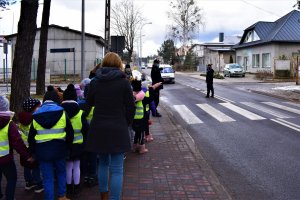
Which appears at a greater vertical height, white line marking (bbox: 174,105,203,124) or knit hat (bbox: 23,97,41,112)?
knit hat (bbox: 23,97,41,112)

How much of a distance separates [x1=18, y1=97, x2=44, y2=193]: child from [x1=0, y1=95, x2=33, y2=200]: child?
0.48m

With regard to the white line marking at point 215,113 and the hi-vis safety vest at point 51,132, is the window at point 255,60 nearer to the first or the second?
the white line marking at point 215,113

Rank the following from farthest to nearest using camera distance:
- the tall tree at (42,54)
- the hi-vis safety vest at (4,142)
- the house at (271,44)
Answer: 1. the house at (271,44)
2. the tall tree at (42,54)
3. the hi-vis safety vest at (4,142)

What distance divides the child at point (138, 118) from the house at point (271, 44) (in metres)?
33.6

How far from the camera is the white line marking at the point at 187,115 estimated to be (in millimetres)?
13231

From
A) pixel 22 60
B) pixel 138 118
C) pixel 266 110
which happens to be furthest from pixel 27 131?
pixel 266 110

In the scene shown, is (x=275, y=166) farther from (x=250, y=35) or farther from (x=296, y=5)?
(x=250, y=35)

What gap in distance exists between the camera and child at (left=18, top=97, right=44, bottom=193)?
5391 mm

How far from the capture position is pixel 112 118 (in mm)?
4473

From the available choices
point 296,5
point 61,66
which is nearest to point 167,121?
point 296,5

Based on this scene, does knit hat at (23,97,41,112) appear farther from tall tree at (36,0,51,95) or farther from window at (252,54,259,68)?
window at (252,54,259,68)

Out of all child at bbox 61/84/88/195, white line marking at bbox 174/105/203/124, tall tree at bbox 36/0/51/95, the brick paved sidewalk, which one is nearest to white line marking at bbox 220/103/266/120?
white line marking at bbox 174/105/203/124

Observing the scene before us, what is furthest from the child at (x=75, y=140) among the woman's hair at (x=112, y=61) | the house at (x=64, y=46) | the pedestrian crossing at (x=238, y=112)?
the house at (x=64, y=46)

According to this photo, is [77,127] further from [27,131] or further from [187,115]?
[187,115]
